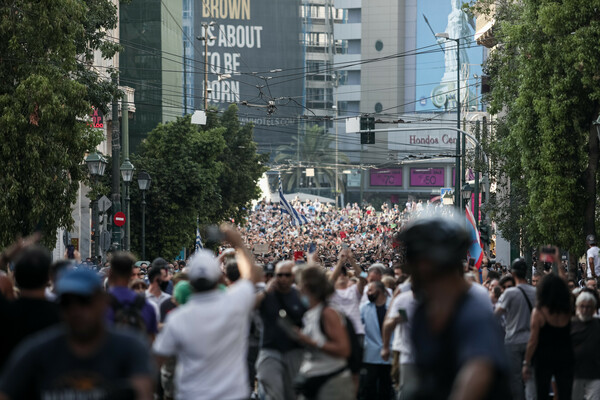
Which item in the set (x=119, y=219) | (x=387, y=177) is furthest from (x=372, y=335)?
(x=387, y=177)

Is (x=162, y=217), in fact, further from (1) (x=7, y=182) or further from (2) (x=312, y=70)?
(2) (x=312, y=70)

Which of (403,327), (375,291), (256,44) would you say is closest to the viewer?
(403,327)

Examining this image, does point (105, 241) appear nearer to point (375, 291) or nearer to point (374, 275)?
point (374, 275)

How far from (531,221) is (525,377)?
1868cm

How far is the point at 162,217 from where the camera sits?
3978 cm

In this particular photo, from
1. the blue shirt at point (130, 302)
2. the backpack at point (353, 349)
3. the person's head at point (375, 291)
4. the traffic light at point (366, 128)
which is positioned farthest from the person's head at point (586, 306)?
the traffic light at point (366, 128)

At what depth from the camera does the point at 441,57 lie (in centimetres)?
12244

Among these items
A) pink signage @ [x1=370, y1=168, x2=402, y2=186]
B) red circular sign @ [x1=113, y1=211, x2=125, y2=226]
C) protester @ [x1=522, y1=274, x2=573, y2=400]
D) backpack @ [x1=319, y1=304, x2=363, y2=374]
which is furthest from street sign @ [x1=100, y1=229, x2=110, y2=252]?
pink signage @ [x1=370, y1=168, x2=402, y2=186]

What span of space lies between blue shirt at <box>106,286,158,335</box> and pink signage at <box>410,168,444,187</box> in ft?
386

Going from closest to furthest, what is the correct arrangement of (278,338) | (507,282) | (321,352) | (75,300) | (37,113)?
(75,300), (321,352), (278,338), (507,282), (37,113)

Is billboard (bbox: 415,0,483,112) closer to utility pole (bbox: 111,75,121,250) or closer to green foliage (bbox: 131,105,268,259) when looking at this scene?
green foliage (bbox: 131,105,268,259)

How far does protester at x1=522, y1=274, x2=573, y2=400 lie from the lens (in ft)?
31.7

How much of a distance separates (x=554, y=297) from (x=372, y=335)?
8.63 feet

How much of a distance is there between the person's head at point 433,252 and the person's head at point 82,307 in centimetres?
126
